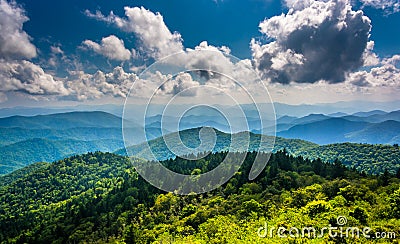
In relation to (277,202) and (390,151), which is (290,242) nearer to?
(277,202)

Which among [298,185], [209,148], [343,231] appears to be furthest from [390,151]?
[209,148]

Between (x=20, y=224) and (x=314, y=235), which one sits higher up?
(x=314, y=235)

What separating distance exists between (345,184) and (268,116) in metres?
31.6

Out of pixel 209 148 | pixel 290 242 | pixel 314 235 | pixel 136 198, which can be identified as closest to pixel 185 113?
pixel 209 148

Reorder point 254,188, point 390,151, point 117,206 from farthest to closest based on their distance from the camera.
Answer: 1. point 390,151
2. point 117,206
3. point 254,188

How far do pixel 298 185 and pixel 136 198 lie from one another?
2926 centimetres

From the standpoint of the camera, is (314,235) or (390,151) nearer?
(314,235)

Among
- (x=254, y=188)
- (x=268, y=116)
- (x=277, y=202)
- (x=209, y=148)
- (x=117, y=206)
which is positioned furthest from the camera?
(x=117, y=206)

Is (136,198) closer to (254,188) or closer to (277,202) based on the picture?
(254,188)

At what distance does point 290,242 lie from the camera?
59.2 feet

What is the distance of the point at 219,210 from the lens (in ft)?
117

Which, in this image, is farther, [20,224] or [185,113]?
[20,224]

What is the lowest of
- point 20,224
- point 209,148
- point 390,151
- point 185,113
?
point 20,224

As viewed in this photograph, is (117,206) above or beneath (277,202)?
beneath
